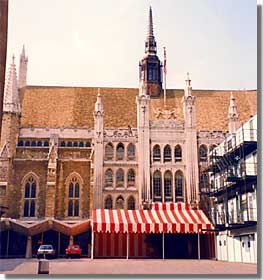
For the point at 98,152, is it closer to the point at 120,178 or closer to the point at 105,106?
the point at 120,178

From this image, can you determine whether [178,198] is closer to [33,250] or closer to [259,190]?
[33,250]

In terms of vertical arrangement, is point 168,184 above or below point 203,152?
below

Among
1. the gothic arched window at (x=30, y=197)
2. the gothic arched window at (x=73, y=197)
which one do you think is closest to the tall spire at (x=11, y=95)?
the gothic arched window at (x=30, y=197)

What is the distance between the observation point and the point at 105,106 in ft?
82.9

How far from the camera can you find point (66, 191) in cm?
2252

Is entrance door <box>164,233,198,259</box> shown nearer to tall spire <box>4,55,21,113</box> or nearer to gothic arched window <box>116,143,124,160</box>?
gothic arched window <box>116,143,124,160</box>

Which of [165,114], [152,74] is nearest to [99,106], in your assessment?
[165,114]

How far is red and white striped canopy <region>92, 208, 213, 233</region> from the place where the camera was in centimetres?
1919

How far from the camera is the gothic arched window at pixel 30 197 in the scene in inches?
862

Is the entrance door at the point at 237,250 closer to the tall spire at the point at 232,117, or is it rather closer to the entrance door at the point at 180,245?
the entrance door at the point at 180,245

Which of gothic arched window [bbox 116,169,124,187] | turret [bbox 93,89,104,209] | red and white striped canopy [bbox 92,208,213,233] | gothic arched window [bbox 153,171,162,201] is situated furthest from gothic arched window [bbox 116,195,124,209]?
gothic arched window [bbox 153,171,162,201]

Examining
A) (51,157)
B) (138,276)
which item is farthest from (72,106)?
(138,276)

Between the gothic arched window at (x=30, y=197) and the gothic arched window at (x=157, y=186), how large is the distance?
17.6 feet

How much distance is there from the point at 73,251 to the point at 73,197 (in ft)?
12.1
